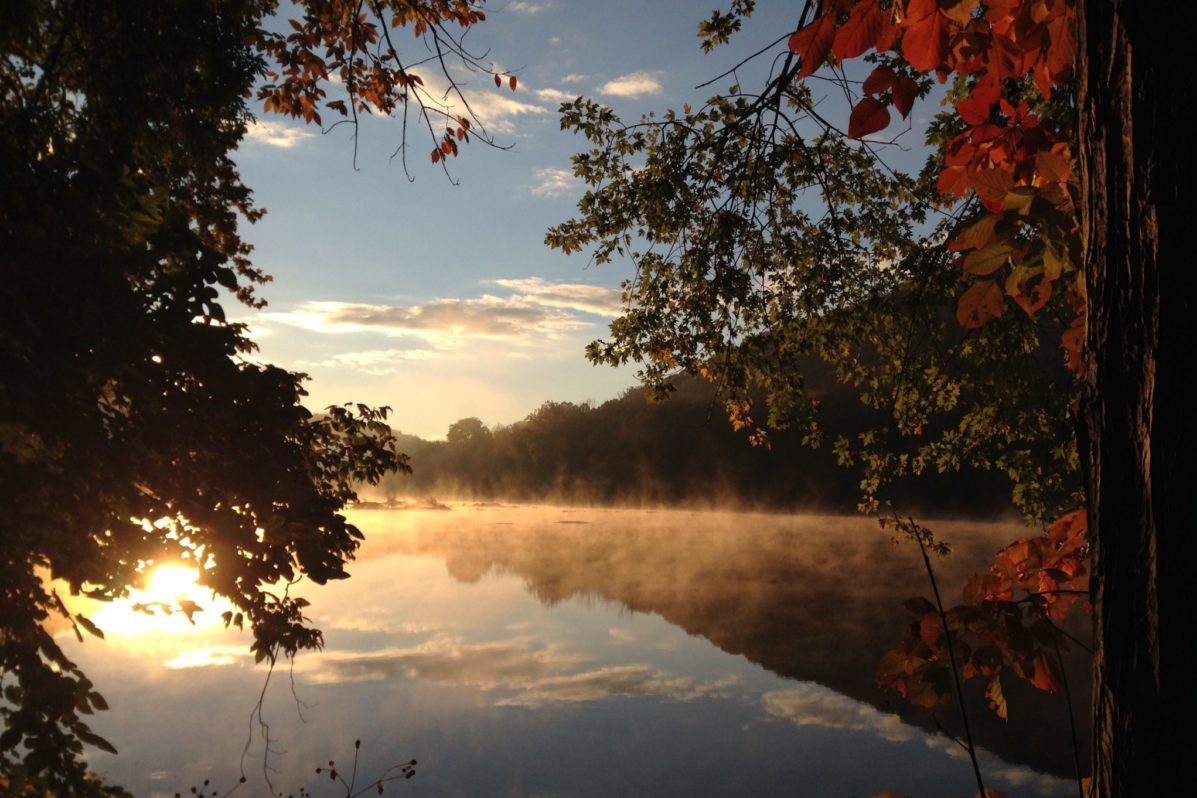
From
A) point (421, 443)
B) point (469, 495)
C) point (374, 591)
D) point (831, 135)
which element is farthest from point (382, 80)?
point (421, 443)

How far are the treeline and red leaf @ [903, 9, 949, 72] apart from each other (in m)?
55.2

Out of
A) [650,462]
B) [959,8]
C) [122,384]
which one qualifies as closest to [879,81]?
[959,8]

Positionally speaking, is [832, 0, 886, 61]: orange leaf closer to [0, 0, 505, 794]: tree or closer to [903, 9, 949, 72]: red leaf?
[903, 9, 949, 72]: red leaf

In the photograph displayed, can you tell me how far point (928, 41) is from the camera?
1974 mm

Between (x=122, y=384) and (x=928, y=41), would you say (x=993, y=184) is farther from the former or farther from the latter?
(x=122, y=384)

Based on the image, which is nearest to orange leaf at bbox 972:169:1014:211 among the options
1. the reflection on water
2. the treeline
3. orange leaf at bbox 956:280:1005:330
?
orange leaf at bbox 956:280:1005:330

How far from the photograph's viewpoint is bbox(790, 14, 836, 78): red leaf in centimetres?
203

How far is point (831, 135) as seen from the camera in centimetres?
862

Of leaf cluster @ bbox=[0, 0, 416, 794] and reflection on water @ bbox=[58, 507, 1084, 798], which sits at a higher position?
leaf cluster @ bbox=[0, 0, 416, 794]

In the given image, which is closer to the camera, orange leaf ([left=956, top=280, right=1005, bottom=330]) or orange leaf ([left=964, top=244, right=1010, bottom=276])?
orange leaf ([left=964, top=244, right=1010, bottom=276])

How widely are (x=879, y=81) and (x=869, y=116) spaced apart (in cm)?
10

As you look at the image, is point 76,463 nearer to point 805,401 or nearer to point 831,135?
point 805,401

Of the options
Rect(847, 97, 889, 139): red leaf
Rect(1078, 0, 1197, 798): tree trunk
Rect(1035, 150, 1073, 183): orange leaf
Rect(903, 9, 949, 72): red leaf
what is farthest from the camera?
Rect(847, 97, 889, 139): red leaf

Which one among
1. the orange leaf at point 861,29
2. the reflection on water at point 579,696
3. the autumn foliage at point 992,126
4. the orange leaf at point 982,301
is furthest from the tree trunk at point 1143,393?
the reflection on water at point 579,696
